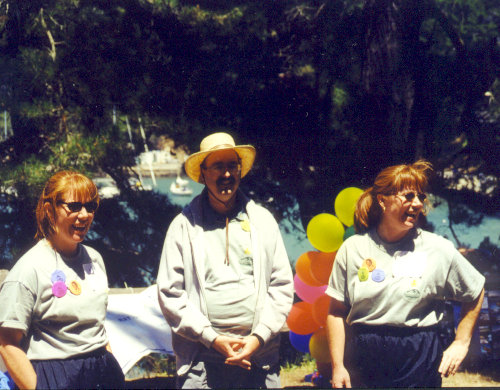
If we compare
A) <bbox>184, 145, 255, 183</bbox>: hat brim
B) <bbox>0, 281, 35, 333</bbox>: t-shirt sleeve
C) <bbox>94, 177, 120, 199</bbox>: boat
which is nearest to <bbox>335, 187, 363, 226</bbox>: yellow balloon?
<bbox>184, 145, 255, 183</bbox>: hat brim

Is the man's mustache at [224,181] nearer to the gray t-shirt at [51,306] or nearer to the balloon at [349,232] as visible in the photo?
the gray t-shirt at [51,306]

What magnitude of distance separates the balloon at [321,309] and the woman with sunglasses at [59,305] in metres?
1.08

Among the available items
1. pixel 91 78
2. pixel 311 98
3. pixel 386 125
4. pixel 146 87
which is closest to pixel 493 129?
pixel 386 125

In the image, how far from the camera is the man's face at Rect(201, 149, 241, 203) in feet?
7.44

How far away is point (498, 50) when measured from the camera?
4.07 m

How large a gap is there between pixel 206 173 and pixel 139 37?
A: 80.1 inches

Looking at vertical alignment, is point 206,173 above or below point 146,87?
below

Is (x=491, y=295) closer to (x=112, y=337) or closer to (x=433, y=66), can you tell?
(x=433, y=66)

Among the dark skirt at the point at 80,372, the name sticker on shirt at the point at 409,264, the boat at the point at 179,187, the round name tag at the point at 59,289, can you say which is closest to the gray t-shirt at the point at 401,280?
the name sticker on shirt at the point at 409,264

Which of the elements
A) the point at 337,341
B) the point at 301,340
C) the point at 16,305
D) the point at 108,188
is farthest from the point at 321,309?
the point at 108,188

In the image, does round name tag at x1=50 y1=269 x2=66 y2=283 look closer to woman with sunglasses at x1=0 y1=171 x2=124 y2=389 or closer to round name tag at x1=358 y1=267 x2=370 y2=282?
woman with sunglasses at x1=0 y1=171 x2=124 y2=389

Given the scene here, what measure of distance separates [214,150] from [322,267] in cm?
97

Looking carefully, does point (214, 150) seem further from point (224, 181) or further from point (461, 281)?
point (461, 281)

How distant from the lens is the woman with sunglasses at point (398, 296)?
2.16 metres
